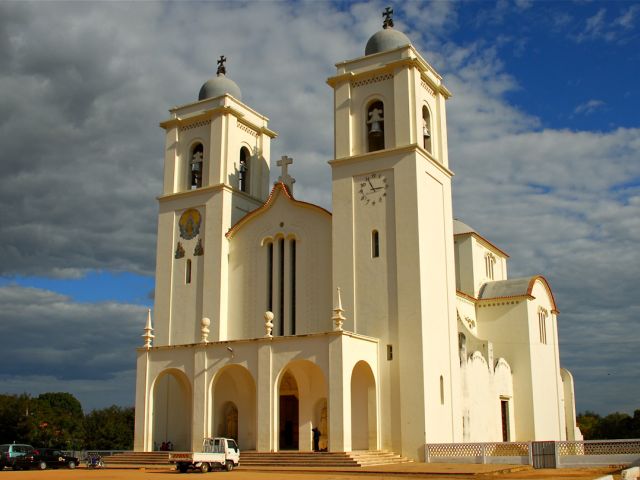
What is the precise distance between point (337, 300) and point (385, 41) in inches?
470

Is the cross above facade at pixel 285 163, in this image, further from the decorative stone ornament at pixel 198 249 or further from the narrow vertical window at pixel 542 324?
the narrow vertical window at pixel 542 324

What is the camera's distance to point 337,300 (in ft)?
90.5

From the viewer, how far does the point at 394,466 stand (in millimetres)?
25297

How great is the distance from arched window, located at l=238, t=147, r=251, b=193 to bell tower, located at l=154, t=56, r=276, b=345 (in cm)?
5

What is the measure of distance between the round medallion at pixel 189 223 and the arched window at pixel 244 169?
283 cm

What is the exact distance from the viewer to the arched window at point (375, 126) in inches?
1228

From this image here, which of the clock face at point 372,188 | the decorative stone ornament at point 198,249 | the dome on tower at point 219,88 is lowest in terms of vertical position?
the decorative stone ornament at point 198,249

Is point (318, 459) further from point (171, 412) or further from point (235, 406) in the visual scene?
point (171, 412)

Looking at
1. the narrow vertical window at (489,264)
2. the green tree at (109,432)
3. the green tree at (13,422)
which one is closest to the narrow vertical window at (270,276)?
the narrow vertical window at (489,264)

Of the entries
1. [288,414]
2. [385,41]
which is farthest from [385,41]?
[288,414]

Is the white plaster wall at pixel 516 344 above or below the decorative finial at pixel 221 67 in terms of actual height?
below

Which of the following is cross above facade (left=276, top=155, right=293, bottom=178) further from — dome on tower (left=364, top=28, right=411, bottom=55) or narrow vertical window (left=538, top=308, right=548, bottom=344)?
narrow vertical window (left=538, top=308, right=548, bottom=344)

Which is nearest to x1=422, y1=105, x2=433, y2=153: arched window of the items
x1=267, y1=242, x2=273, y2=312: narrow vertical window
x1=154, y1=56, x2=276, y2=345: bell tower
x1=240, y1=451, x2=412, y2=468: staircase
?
x1=267, y1=242, x2=273, y2=312: narrow vertical window

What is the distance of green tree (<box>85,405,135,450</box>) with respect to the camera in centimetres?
6531
